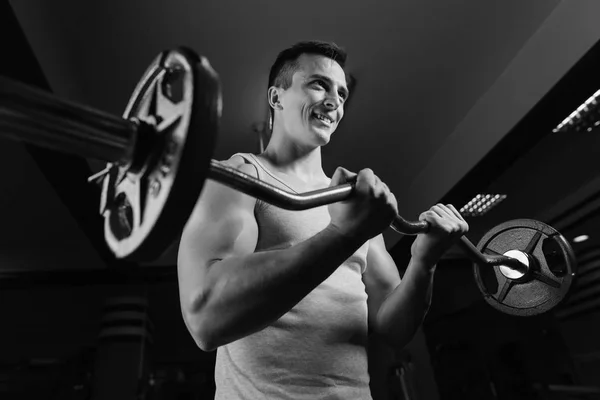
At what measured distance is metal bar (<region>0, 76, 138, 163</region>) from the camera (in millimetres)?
434

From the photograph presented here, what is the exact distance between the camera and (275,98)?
3.87 ft

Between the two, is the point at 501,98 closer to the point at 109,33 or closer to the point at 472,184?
the point at 472,184

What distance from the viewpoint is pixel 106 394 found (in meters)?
4.90

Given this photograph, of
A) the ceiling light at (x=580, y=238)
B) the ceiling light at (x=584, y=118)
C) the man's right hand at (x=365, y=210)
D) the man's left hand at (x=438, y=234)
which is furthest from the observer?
the ceiling light at (x=580, y=238)

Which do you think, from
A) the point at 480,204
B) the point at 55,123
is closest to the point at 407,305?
the point at 55,123

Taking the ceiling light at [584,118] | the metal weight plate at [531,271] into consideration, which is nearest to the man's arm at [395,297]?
the metal weight plate at [531,271]

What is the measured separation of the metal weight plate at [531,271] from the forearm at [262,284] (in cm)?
53

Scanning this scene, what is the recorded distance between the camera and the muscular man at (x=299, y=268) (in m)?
0.70

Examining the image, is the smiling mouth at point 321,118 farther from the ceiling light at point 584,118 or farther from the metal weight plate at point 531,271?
the ceiling light at point 584,118

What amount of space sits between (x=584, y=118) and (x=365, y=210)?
3115mm

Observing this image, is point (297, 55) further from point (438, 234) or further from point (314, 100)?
point (438, 234)

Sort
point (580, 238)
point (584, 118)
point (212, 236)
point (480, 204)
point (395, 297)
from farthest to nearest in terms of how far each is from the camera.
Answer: point (480, 204) < point (580, 238) < point (584, 118) < point (395, 297) < point (212, 236)

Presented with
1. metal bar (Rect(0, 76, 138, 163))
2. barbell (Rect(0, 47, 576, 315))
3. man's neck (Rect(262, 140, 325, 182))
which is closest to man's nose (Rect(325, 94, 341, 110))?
A: man's neck (Rect(262, 140, 325, 182))

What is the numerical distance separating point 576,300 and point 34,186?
461 cm
